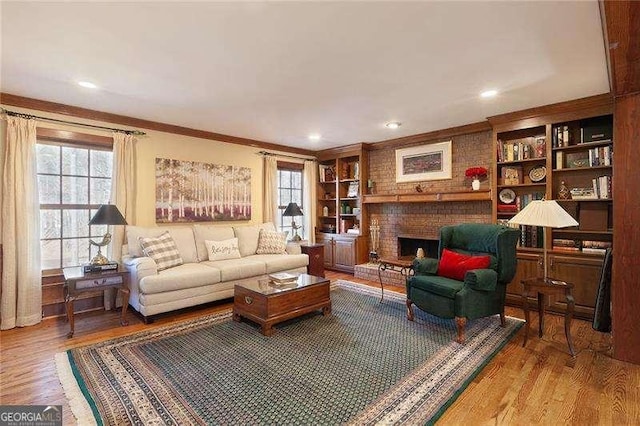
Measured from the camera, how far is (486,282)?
289 centimetres

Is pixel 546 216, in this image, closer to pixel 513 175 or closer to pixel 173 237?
pixel 513 175

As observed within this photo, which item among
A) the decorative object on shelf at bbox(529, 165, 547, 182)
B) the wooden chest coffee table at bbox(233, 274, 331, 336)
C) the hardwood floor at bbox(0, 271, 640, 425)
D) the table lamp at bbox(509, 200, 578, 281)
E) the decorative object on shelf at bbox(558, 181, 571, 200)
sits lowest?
the hardwood floor at bbox(0, 271, 640, 425)

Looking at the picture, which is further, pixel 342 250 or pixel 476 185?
pixel 342 250

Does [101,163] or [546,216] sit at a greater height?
[101,163]

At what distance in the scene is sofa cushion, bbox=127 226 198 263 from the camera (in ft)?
12.4

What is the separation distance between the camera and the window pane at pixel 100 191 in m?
3.90

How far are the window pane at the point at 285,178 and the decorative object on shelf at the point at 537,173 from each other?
3949 millimetres

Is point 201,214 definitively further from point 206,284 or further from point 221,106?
point 221,106

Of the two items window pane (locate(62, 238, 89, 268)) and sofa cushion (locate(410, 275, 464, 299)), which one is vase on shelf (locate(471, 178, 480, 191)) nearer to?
sofa cushion (locate(410, 275, 464, 299))

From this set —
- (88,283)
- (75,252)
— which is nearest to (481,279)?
(88,283)

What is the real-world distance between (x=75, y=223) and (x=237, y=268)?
6.52ft

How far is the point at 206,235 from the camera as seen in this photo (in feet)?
14.7

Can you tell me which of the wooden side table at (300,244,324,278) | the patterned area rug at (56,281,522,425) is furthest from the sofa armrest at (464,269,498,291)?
the wooden side table at (300,244,324,278)

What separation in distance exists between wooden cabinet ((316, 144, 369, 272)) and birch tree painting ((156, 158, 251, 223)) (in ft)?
5.59
